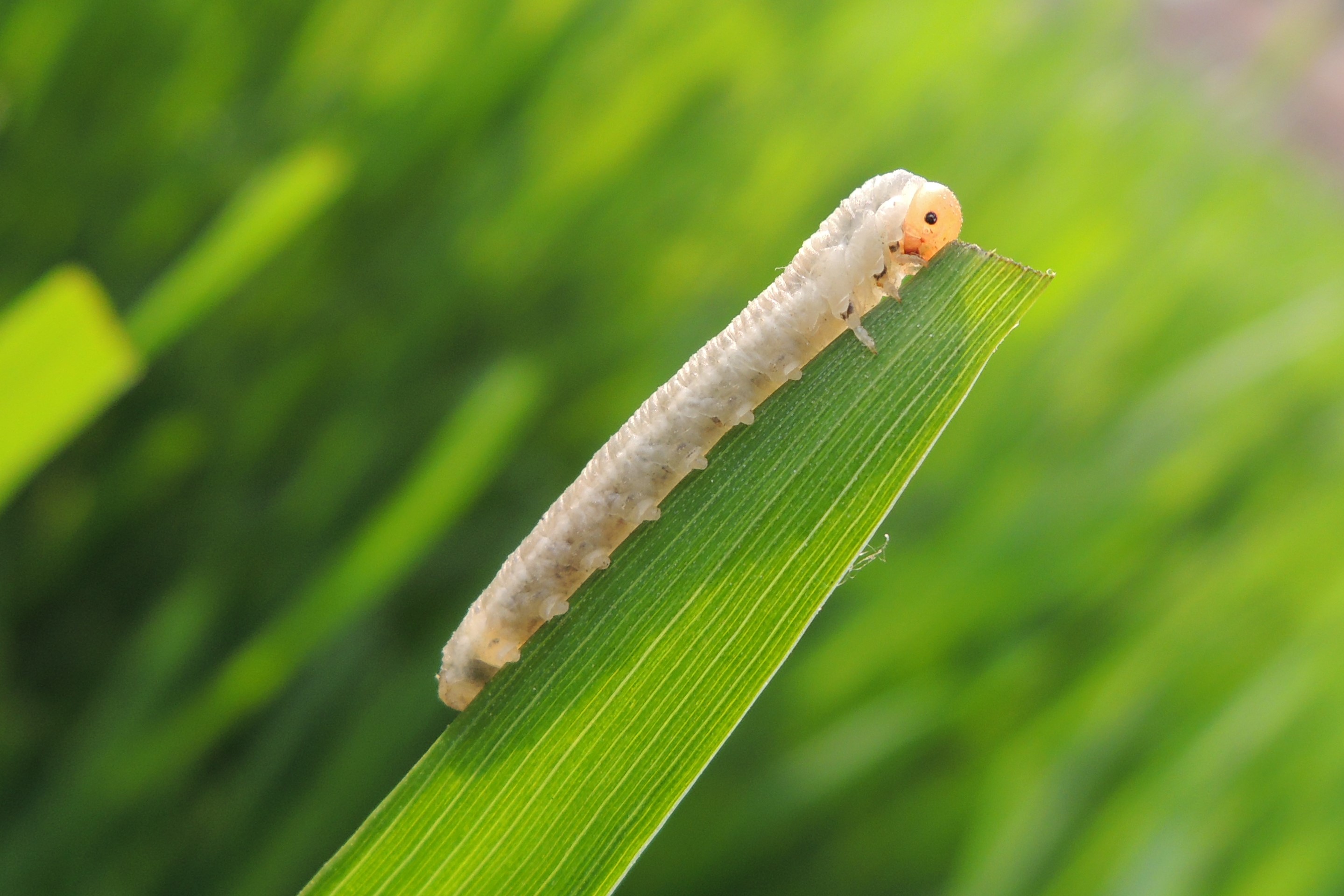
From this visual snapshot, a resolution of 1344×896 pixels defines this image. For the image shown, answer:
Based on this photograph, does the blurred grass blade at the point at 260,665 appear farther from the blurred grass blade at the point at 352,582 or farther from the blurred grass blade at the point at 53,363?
the blurred grass blade at the point at 53,363

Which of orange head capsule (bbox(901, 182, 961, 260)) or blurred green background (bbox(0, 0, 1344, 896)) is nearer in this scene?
Result: orange head capsule (bbox(901, 182, 961, 260))

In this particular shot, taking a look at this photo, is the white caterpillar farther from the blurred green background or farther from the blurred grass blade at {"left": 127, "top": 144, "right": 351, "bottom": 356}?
the blurred grass blade at {"left": 127, "top": 144, "right": 351, "bottom": 356}

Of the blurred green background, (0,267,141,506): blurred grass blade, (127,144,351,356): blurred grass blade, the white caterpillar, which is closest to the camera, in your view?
(0,267,141,506): blurred grass blade

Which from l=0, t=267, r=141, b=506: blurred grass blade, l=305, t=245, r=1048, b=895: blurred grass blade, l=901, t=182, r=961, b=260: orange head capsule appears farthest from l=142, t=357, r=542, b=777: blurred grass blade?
l=901, t=182, r=961, b=260: orange head capsule

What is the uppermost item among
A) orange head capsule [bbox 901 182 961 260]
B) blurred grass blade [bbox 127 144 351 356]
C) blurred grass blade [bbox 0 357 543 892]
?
orange head capsule [bbox 901 182 961 260]

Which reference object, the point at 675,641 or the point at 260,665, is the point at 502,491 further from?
the point at 675,641

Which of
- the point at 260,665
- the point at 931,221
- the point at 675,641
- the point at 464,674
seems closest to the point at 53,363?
the point at 464,674

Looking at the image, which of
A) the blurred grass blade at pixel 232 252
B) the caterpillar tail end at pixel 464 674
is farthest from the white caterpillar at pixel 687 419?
the blurred grass blade at pixel 232 252
